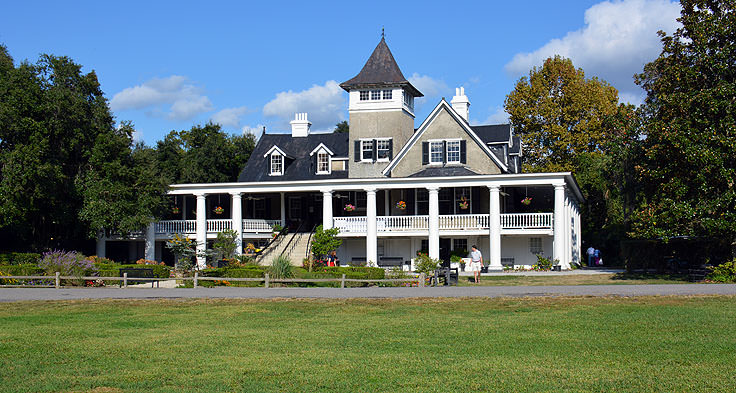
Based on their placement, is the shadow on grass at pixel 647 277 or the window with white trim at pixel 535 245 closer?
the shadow on grass at pixel 647 277

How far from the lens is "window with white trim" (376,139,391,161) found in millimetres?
44344

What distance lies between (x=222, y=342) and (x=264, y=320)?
347 centimetres

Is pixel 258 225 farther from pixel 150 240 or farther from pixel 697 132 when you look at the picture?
pixel 697 132

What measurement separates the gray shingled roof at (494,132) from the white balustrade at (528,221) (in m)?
5.01

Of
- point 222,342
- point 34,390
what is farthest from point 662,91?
point 34,390

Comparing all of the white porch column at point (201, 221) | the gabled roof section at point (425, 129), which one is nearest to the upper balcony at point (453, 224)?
the gabled roof section at point (425, 129)

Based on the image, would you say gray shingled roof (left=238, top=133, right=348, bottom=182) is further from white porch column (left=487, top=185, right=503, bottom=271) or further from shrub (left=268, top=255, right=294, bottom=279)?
shrub (left=268, top=255, right=294, bottom=279)

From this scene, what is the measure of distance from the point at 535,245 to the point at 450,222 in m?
4.94

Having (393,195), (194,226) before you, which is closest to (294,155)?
(393,195)

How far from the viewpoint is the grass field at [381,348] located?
37.3ft

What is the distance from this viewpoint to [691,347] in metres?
13.5

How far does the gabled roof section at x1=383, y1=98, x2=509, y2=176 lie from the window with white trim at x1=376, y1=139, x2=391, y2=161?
1268 mm

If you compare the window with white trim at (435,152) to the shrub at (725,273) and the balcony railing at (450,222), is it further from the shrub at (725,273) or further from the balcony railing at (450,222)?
the shrub at (725,273)

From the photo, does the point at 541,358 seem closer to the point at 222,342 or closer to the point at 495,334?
the point at 495,334
